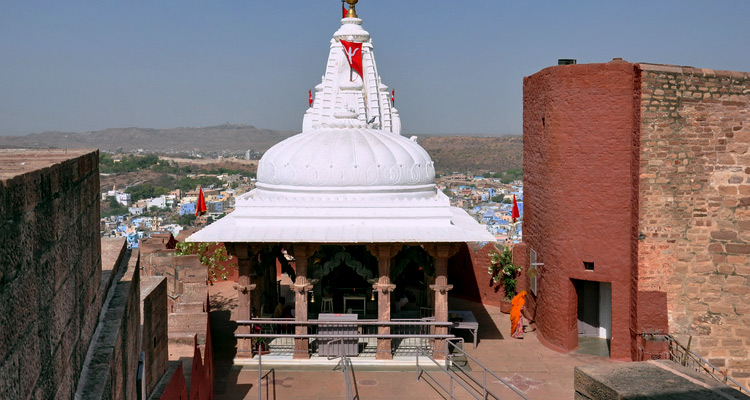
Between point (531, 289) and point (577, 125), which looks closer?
point (577, 125)

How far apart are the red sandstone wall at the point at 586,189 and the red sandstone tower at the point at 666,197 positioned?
0.8 inches

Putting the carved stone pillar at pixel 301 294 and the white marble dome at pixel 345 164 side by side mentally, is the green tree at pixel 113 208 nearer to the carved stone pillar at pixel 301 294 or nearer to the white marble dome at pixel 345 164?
the white marble dome at pixel 345 164

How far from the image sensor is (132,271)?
20.0 ft

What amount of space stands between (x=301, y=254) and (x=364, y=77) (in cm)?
654

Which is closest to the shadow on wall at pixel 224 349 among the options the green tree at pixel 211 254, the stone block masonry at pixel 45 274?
the green tree at pixel 211 254

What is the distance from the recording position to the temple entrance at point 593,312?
1459cm

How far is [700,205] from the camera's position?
508 inches

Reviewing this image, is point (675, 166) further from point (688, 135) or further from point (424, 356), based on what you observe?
point (424, 356)

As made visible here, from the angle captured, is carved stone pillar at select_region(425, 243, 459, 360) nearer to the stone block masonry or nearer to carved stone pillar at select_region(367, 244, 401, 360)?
carved stone pillar at select_region(367, 244, 401, 360)

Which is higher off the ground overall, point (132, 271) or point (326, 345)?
point (132, 271)

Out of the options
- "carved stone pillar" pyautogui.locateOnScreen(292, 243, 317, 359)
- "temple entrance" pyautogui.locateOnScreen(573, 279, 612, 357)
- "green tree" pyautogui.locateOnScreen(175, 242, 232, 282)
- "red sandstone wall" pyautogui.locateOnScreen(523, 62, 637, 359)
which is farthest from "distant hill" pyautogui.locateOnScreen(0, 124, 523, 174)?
"carved stone pillar" pyautogui.locateOnScreen(292, 243, 317, 359)

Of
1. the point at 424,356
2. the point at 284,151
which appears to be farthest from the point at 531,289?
the point at 284,151

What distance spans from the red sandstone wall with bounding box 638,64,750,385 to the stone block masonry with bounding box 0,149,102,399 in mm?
10519

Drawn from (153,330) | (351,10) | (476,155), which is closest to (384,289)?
(153,330)
